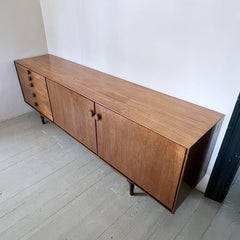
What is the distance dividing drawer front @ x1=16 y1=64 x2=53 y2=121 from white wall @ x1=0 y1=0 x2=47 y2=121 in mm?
139

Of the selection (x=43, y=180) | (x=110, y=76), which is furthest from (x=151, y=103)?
(x=43, y=180)

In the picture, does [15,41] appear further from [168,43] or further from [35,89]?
[168,43]

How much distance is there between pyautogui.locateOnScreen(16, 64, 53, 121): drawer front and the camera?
182 centimetres

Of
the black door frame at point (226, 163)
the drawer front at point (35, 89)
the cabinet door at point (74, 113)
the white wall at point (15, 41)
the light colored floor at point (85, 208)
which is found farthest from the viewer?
the white wall at point (15, 41)

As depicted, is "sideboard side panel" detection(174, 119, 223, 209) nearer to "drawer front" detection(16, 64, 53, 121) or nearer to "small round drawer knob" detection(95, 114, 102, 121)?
"small round drawer knob" detection(95, 114, 102, 121)

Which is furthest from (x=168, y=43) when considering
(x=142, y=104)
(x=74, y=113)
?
(x=74, y=113)

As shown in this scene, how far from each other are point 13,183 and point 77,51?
1293 millimetres

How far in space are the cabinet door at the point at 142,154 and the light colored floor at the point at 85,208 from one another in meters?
0.23

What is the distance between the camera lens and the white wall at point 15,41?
199 cm

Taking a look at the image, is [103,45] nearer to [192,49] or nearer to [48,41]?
[192,49]

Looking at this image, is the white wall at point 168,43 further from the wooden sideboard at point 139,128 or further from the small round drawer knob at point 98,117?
the small round drawer knob at point 98,117

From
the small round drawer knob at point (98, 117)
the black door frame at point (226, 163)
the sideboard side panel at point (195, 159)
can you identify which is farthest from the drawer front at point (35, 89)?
the black door frame at point (226, 163)

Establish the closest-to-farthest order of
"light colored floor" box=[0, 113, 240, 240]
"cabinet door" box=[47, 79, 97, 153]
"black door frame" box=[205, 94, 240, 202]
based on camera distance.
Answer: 1. "black door frame" box=[205, 94, 240, 202]
2. "light colored floor" box=[0, 113, 240, 240]
3. "cabinet door" box=[47, 79, 97, 153]

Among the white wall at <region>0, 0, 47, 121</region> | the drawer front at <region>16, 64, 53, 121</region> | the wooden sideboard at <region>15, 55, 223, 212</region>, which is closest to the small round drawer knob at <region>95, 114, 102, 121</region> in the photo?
the wooden sideboard at <region>15, 55, 223, 212</region>
